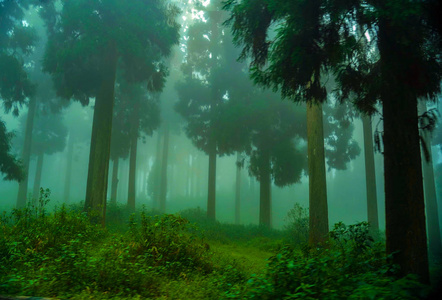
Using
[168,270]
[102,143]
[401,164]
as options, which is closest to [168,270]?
[168,270]

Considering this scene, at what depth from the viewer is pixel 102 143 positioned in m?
12.1

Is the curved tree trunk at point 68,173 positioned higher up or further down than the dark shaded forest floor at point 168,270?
higher up

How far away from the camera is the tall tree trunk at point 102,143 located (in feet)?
38.3

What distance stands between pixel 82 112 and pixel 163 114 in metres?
17.7

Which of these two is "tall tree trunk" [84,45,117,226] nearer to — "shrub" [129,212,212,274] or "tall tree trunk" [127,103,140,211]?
"shrub" [129,212,212,274]

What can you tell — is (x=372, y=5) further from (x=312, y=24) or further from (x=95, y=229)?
(x=95, y=229)

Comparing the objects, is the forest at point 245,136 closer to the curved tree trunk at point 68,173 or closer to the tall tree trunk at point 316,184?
the tall tree trunk at point 316,184

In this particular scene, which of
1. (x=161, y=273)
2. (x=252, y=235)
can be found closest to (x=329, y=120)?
(x=252, y=235)

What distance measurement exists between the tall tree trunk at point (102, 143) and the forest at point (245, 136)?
7 centimetres

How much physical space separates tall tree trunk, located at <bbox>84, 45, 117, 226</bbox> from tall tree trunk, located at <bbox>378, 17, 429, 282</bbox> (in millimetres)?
9496

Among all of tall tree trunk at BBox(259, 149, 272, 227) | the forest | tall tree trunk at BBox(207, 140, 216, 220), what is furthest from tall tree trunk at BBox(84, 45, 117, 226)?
tall tree trunk at BBox(259, 149, 272, 227)

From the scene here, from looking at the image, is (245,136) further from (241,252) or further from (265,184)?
(241,252)

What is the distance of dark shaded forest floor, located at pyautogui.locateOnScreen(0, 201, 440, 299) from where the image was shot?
12.1 ft

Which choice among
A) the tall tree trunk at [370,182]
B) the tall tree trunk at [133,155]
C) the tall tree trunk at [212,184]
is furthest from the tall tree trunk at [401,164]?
the tall tree trunk at [133,155]
